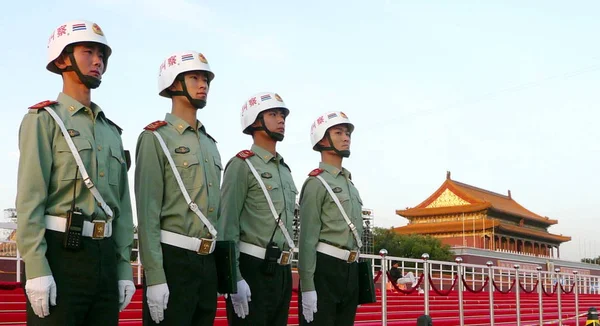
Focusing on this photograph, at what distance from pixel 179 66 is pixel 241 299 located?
1273 millimetres

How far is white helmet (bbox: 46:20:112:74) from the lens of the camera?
334 cm

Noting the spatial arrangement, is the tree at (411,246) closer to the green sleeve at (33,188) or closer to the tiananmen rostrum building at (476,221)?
the tiananmen rostrum building at (476,221)

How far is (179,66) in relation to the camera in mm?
4008

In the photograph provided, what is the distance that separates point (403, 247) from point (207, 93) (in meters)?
36.9

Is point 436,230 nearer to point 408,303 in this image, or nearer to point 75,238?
point 408,303

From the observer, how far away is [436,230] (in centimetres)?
4641

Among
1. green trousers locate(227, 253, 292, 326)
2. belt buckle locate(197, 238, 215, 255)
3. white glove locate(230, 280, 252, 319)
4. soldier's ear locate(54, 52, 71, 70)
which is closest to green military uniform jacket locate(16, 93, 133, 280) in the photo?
soldier's ear locate(54, 52, 71, 70)

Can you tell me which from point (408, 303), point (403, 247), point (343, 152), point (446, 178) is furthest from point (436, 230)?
point (343, 152)

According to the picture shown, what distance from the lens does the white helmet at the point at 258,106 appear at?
477 cm

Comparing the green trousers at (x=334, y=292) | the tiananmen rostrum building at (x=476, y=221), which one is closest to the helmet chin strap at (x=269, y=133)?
the green trousers at (x=334, y=292)

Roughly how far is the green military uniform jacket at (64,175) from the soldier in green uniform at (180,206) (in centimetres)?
23

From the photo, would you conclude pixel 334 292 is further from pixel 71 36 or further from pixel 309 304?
pixel 71 36

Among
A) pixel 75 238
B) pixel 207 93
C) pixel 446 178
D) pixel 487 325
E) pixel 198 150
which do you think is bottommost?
pixel 487 325

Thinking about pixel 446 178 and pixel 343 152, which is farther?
pixel 446 178
